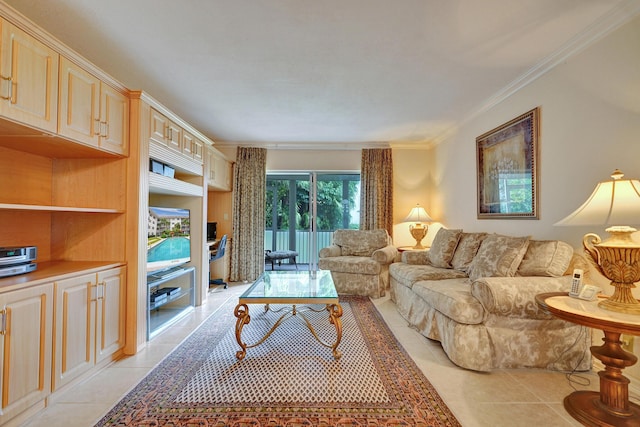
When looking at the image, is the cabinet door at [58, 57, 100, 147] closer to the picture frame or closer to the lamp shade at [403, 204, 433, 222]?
the picture frame

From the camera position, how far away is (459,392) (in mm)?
1794

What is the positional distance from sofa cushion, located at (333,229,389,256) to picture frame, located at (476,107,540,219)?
1.49 metres

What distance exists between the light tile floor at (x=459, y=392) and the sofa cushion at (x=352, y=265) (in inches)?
60.4

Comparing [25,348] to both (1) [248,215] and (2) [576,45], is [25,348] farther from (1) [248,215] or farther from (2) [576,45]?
(2) [576,45]

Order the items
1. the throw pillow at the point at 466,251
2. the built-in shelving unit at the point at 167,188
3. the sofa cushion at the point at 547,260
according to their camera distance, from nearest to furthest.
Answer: the sofa cushion at the point at 547,260 < the built-in shelving unit at the point at 167,188 < the throw pillow at the point at 466,251

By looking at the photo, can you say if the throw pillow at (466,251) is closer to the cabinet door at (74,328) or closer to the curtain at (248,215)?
the curtain at (248,215)

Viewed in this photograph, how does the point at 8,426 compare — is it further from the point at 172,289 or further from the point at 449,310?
the point at 449,310

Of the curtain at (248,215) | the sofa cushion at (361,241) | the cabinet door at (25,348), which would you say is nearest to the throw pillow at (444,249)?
the sofa cushion at (361,241)

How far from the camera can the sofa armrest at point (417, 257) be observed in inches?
142

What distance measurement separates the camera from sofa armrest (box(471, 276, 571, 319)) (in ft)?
6.47

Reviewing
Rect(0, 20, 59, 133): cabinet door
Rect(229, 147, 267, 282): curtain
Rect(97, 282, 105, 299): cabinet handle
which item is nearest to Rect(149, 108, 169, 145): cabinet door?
Rect(0, 20, 59, 133): cabinet door

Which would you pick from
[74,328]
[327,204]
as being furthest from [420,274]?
[74,328]

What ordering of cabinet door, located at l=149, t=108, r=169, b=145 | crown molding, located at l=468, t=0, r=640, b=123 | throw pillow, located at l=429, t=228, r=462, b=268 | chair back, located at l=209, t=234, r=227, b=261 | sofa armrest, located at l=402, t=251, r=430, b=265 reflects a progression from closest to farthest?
crown molding, located at l=468, t=0, r=640, b=123
cabinet door, located at l=149, t=108, r=169, b=145
throw pillow, located at l=429, t=228, r=462, b=268
sofa armrest, located at l=402, t=251, r=430, b=265
chair back, located at l=209, t=234, r=227, b=261

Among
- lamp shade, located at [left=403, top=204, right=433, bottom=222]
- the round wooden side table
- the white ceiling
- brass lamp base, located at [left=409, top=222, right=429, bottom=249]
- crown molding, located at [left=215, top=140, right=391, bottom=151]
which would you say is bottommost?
the round wooden side table
